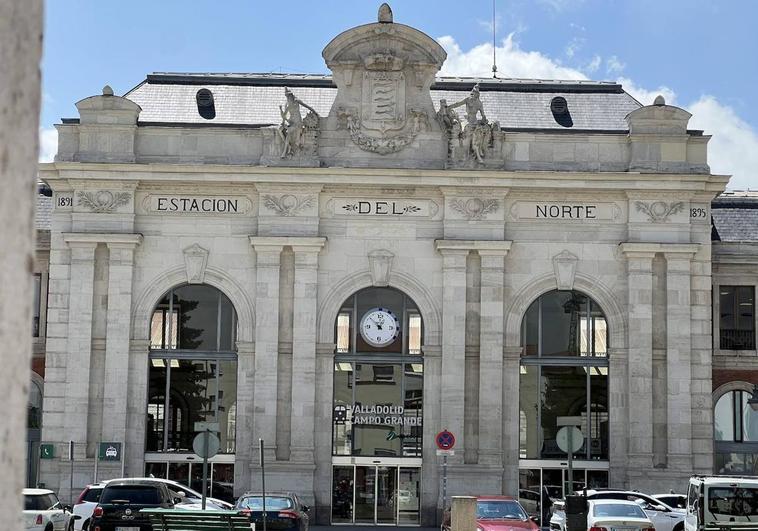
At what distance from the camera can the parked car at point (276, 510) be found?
3016cm

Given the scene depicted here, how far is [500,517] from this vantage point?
2889cm

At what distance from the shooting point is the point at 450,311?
42.0 m

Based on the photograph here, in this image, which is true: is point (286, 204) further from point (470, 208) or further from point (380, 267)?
point (470, 208)

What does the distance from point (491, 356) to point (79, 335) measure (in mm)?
13554

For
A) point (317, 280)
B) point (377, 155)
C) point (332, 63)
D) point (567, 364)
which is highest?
point (332, 63)

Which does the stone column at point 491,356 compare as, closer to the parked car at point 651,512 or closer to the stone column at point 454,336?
the stone column at point 454,336

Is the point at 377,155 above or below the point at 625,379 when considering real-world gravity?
above

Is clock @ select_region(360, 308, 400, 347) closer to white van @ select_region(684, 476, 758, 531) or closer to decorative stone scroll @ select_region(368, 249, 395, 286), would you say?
decorative stone scroll @ select_region(368, 249, 395, 286)

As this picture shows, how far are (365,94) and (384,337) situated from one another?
8.15m

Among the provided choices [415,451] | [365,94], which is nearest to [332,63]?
[365,94]

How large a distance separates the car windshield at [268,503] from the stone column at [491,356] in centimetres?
1179

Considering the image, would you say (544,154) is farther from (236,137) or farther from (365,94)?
(236,137)

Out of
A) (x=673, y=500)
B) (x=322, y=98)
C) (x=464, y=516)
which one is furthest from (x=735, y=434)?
(x=464, y=516)

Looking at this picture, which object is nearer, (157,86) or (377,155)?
(377,155)
